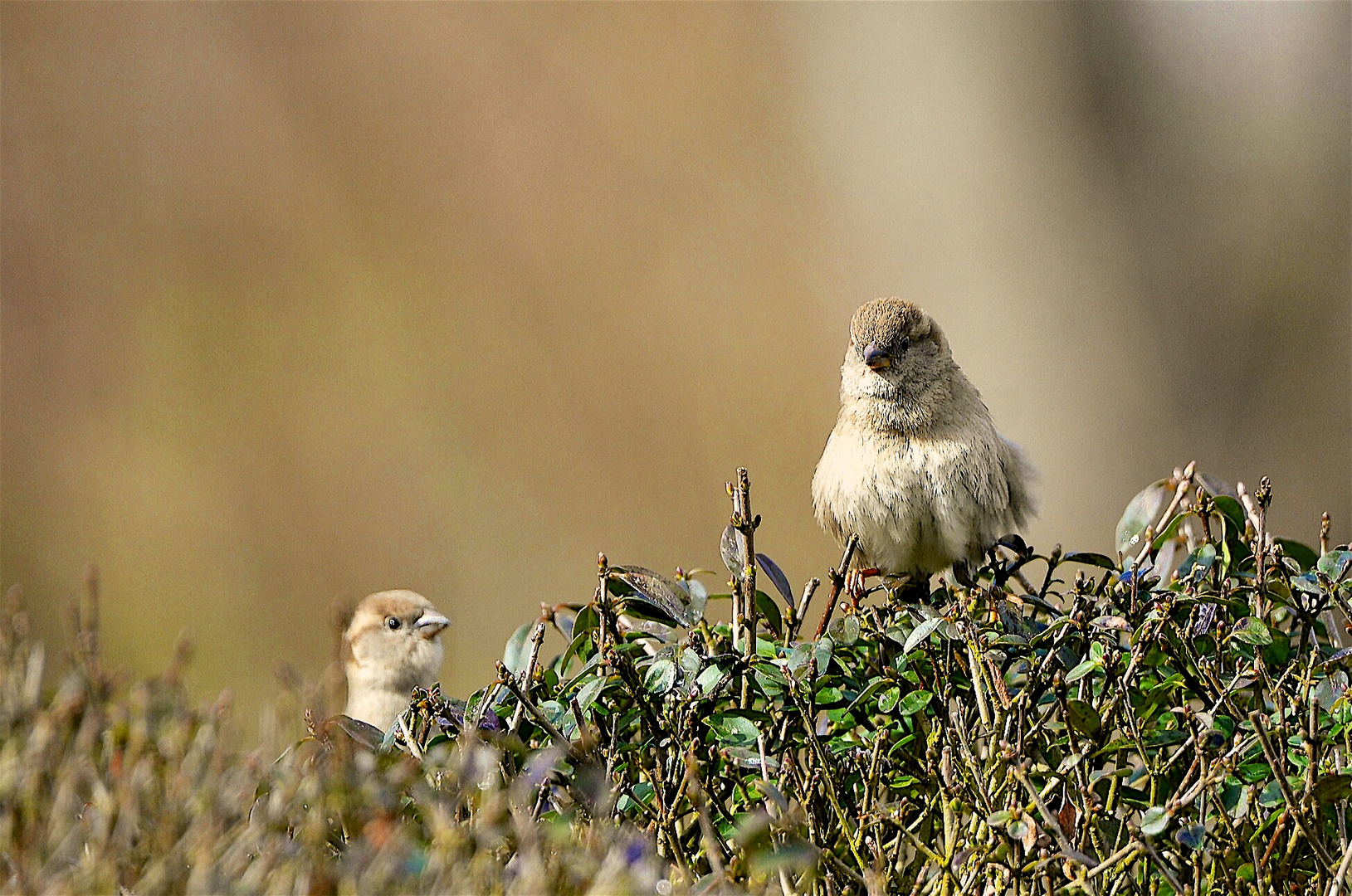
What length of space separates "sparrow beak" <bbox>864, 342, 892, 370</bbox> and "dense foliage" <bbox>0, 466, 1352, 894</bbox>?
0.62 metres

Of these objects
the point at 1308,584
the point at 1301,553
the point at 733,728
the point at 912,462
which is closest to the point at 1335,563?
the point at 1308,584

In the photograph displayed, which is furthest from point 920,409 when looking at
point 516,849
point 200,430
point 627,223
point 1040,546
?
point 200,430

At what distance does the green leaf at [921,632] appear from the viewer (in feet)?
3.26

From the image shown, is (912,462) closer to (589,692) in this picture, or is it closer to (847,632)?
(847,632)

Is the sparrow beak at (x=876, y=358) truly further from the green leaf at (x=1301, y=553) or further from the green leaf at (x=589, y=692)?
the green leaf at (x=589, y=692)

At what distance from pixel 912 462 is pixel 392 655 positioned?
0.82m

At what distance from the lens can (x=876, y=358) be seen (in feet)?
5.71

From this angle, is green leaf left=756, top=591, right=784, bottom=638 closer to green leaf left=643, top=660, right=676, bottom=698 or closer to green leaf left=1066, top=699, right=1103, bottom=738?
green leaf left=643, top=660, right=676, bottom=698

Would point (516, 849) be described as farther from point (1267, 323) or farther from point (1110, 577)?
point (1267, 323)

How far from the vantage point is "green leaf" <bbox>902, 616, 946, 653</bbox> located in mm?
993

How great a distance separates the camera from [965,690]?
3.47 ft

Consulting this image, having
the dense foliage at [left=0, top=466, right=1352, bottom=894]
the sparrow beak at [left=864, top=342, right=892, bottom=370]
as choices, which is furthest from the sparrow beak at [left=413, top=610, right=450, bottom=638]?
the dense foliage at [left=0, top=466, right=1352, bottom=894]

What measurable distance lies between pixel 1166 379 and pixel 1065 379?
25 centimetres

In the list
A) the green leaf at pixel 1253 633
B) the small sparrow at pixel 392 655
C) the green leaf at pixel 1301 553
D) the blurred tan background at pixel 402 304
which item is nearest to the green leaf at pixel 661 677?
the green leaf at pixel 1253 633
